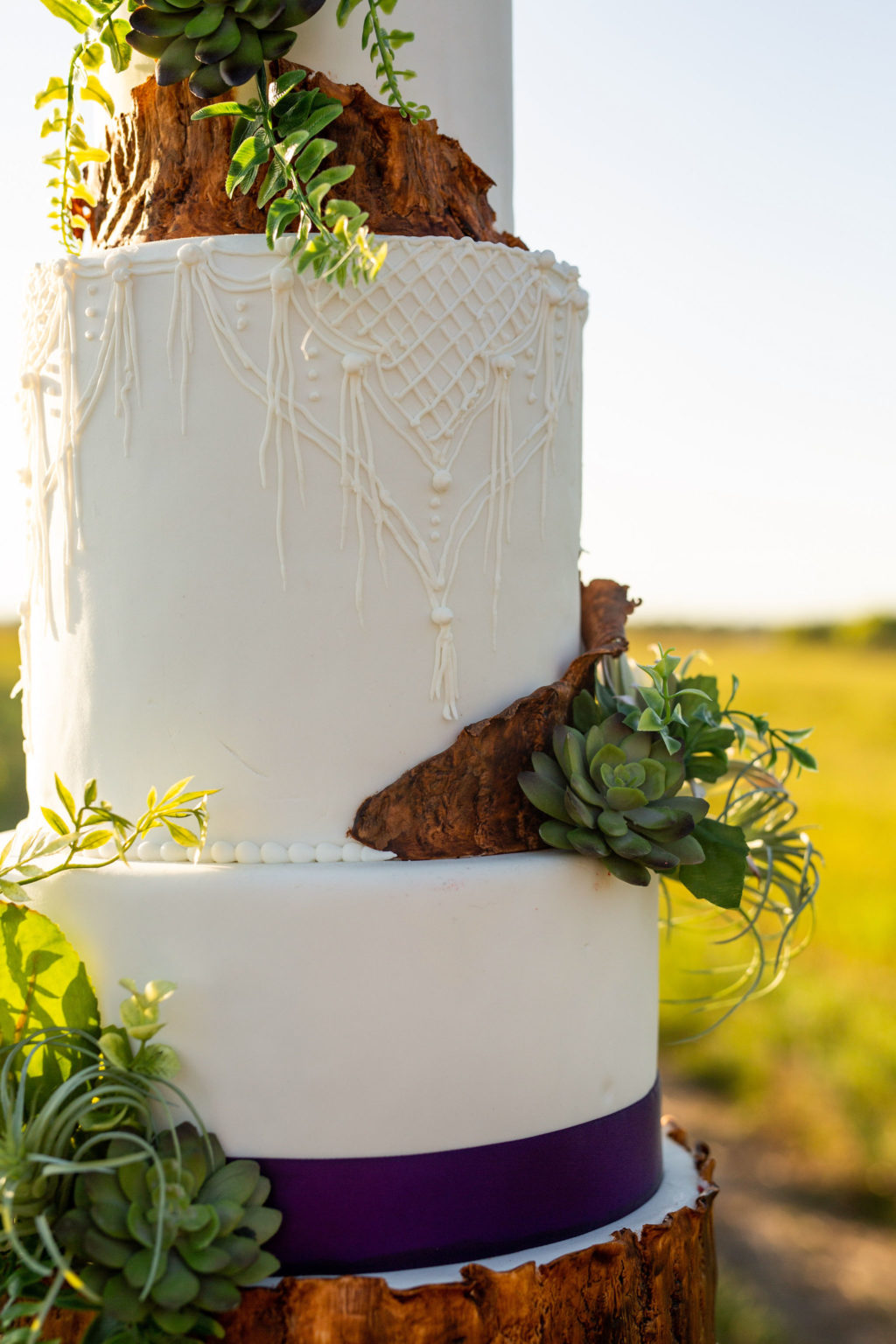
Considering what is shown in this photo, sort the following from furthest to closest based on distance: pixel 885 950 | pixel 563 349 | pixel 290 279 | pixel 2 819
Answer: pixel 2 819
pixel 885 950
pixel 563 349
pixel 290 279

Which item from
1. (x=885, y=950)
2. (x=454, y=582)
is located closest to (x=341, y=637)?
(x=454, y=582)

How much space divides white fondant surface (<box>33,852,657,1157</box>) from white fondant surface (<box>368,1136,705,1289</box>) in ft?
0.34

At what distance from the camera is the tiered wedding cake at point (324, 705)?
1024 mm

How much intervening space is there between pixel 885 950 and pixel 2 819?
429 cm

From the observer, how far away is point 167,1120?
39.3 inches

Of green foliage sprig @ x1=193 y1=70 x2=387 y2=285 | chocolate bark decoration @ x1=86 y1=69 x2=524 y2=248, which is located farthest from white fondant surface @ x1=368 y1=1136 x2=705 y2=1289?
chocolate bark decoration @ x1=86 y1=69 x2=524 y2=248

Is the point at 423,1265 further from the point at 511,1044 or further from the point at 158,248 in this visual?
the point at 158,248

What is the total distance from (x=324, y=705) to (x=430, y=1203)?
0.47m

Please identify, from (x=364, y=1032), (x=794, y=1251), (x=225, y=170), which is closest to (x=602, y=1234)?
(x=364, y=1032)

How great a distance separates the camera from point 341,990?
3.36 feet

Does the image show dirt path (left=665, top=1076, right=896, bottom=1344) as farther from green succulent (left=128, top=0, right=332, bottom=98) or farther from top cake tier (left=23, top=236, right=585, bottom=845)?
green succulent (left=128, top=0, right=332, bottom=98)

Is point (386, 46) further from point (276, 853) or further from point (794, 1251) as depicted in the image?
point (794, 1251)

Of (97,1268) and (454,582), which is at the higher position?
(454,582)

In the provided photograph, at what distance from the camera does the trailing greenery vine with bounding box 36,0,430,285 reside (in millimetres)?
995
